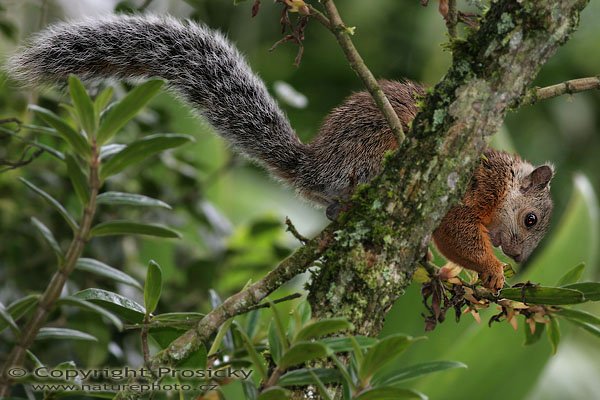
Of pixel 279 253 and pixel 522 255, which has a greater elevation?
pixel 279 253

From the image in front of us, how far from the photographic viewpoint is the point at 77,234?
1.21 m

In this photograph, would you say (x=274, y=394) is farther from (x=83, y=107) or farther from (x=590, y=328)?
(x=590, y=328)

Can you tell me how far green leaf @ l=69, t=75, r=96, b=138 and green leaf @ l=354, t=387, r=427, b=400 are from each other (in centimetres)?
57

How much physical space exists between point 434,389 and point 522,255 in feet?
1.85

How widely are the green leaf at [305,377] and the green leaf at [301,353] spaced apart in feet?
0.06

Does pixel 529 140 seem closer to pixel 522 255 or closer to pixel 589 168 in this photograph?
pixel 589 168

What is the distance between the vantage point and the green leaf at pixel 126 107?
1173 mm

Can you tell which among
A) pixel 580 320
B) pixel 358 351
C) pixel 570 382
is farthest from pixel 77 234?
pixel 570 382

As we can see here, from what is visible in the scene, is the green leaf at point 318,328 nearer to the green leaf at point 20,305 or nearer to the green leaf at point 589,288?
the green leaf at point 20,305

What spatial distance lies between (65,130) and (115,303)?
1.18 ft

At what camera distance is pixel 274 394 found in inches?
44.3

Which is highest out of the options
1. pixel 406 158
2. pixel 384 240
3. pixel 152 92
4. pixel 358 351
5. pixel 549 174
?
pixel 549 174

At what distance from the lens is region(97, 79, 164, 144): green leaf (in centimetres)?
117

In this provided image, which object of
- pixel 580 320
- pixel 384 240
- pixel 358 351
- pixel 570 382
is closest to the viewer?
pixel 358 351
